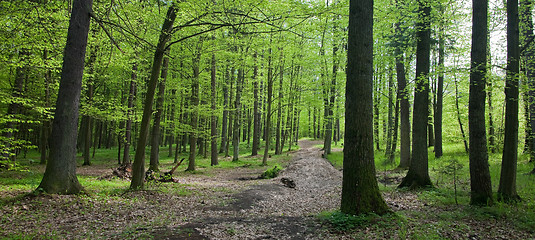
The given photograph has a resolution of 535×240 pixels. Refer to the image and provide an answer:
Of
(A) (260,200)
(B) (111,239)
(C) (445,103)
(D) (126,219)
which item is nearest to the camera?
(B) (111,239)

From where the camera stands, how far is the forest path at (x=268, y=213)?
5.45 metres

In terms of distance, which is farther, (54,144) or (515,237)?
(54,144)

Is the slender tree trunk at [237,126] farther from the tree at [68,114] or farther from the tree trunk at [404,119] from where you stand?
the tree at [68,114]

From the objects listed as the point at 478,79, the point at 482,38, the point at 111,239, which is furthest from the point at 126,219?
the point at 482,38

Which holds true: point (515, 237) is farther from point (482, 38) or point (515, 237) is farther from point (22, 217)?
point (22, 217)

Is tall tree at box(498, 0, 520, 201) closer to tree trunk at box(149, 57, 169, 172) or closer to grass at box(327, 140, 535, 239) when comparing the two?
grass at box(327, 140, 535, 239)

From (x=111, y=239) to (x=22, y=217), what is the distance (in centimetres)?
231

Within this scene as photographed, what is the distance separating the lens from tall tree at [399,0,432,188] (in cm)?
966

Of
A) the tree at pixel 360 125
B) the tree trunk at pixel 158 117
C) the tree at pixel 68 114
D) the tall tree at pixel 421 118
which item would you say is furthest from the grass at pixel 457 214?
the tree trunk at pixel 158 117

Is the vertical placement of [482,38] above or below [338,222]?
above

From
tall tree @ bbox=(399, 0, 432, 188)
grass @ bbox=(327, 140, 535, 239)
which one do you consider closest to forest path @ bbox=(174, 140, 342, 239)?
grass @ bbox=(327, 140, 535, 239)

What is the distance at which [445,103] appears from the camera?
2583 centimetres

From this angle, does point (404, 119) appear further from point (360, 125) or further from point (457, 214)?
point (360, 125)

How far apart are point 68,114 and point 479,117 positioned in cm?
1089
